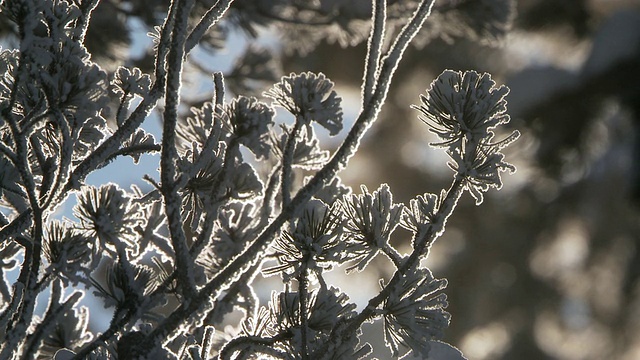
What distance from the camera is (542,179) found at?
7.42 metres

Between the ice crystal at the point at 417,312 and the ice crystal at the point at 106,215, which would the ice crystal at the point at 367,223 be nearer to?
the ice crystal at the point at 417,312

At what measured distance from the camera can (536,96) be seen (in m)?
6.77

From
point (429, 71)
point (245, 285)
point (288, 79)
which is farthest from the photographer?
point (429, 71)

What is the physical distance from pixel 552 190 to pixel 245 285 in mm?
7366

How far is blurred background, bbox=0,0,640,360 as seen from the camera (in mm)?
6738

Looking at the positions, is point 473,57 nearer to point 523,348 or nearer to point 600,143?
point 600,143

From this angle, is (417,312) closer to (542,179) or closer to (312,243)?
(312,243)

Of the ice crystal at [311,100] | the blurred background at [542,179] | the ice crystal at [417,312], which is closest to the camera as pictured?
the ice crystal at [417,312]

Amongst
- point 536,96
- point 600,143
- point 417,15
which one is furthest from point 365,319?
point 600,143

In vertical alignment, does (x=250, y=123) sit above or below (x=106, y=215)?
above

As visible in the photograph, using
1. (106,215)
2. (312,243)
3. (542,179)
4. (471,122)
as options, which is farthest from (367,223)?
(542,179)

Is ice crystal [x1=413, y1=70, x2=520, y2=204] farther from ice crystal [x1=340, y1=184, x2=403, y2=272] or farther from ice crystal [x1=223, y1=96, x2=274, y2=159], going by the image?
ice crystal [x1=223, y1=96, x2=274, y2=159]

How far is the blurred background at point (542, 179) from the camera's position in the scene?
674cm

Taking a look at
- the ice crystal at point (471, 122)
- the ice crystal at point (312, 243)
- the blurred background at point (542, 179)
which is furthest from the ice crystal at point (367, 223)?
the blurred background at point (542, 179)
